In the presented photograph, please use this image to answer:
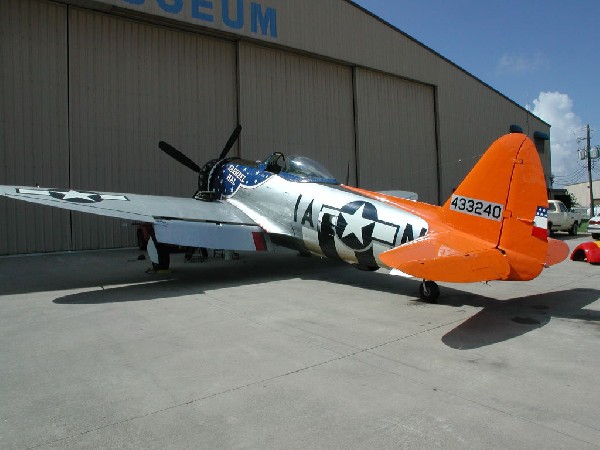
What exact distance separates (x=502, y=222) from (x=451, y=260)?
1.20 m

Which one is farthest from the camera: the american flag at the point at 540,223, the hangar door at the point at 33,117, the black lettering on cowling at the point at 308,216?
the hangar door at the point at 33,117

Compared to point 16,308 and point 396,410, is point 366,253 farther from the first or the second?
point 16,308

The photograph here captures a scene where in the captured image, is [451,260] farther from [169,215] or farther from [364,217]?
[169,215]

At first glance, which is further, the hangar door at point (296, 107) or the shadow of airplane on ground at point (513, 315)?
the hangar door at point (296, 107)

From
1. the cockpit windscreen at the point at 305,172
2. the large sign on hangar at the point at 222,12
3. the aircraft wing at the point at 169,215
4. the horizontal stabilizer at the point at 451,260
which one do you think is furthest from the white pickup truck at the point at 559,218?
the horizontal stabilizer at the point at 451,260

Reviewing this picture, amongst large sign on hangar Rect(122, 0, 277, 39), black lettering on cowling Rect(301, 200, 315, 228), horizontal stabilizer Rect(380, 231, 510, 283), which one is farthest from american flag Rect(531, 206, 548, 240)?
large sign on hangar Rect(122, 0, 277, 39)

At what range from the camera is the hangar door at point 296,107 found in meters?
17.7

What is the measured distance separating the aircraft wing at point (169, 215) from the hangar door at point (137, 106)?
6104 millimetres

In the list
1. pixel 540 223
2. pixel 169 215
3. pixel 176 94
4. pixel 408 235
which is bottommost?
pixel 408 235

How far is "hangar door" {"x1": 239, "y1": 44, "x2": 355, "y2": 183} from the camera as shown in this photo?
17.7 meters

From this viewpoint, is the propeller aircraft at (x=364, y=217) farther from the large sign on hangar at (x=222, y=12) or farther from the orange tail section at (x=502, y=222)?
the large sign on hangar at (x=222, y=12)

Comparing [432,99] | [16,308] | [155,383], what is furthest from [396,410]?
[432,99]

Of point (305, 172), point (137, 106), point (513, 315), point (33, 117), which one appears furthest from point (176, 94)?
point (513, 315)

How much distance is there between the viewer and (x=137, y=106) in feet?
50.3
